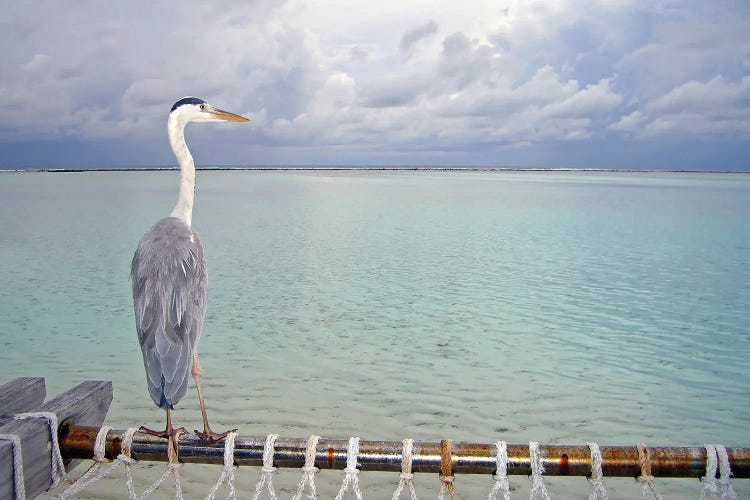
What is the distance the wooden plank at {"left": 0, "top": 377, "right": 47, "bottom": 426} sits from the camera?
2727 millimetres

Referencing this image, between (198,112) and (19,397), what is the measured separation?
10.0 ft

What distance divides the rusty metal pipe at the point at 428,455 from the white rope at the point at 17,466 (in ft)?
1.17

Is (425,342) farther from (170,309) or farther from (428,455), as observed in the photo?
(428,455)

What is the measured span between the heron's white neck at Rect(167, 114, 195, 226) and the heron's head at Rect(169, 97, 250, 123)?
0.17ft

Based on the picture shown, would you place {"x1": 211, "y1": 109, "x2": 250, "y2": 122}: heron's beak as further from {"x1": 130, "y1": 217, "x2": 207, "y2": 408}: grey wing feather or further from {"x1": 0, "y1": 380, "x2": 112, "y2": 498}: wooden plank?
{"x1": 0, "y1": 380, "x2": 112, "y2": 498}: wooden plank

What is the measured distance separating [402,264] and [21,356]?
29.0 feet

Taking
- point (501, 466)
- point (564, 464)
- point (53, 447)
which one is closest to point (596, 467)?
point (564, 464)

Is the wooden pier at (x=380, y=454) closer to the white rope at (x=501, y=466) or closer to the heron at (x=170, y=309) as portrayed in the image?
the white rope at (x=501, y=466)

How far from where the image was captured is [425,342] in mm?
8508

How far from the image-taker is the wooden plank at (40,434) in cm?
239

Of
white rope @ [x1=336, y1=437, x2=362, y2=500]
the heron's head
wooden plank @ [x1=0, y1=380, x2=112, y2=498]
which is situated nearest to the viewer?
wooden plank @ [x1=0, y1=380, x2=112, y2=498]

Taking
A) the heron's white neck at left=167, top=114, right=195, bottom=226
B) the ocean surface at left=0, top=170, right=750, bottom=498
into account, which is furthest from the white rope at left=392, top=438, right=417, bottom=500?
the heron's white neck at left=167, top=114, right=195, bottom=226

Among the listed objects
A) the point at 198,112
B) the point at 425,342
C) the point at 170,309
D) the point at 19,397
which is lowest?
the point at 425,342

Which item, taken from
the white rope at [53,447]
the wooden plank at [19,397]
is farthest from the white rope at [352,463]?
the wooden plank at [19,397]
